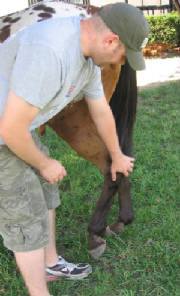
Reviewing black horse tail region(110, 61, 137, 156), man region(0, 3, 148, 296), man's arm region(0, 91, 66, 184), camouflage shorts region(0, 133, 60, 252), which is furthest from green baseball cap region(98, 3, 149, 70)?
black horse tail region(110, 61, 137, 156)

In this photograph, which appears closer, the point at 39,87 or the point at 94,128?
the point at 39,87

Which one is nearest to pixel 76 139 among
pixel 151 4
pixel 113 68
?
pixel 113 68

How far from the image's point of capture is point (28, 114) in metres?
1.60

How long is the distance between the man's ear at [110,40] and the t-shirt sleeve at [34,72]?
225mm

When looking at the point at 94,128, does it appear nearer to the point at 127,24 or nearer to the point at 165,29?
the point at 127,24

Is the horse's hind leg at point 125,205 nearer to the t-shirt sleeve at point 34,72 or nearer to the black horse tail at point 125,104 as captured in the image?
the black horse tail at point 125,104

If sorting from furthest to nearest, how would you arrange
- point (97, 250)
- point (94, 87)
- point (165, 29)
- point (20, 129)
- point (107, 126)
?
1. point (165, 29)
2. point (97, 250)
3. point (107, 126)
4. point (94, 87)
5. point (20, 129)

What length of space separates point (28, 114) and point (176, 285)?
1413mm

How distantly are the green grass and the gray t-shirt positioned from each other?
1.15 metres

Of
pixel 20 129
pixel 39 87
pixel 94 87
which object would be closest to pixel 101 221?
pixel 94 87

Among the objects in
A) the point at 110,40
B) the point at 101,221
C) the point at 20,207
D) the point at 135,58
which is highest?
the point at 110,40

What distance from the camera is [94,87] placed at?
2.03 metres

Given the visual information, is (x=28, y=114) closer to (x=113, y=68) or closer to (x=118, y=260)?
(x=113, y=68)

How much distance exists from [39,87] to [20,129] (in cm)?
20
